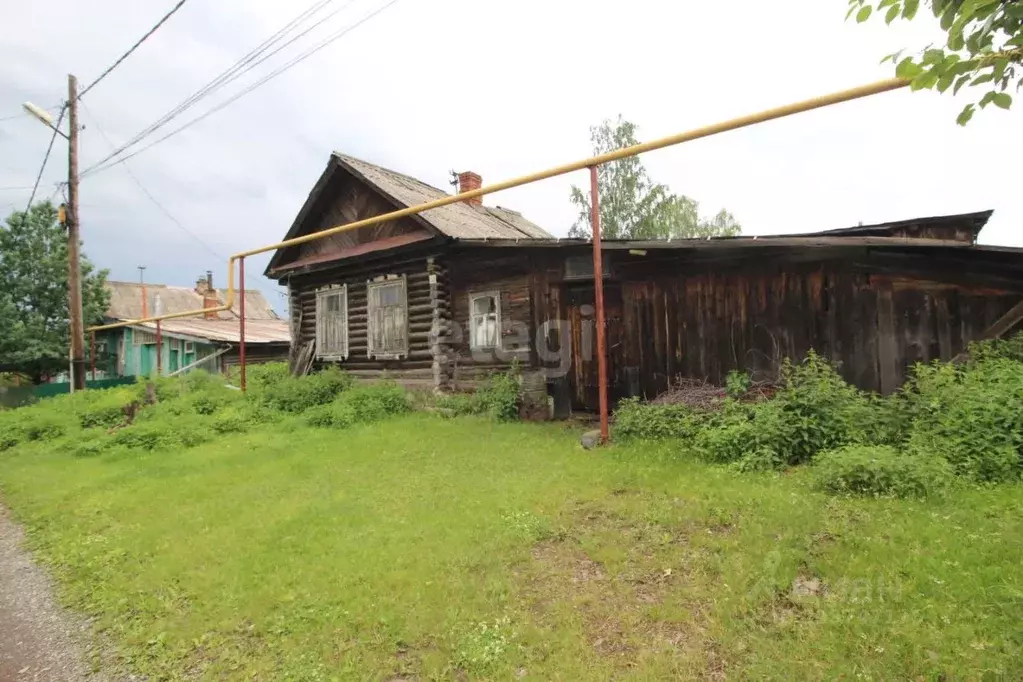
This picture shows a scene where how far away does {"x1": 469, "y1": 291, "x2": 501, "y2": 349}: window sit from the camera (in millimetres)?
11383

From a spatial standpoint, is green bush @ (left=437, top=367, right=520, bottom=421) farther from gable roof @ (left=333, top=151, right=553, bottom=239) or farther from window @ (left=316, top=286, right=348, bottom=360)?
window @ (left=316, top=286, right=348, bottom=360)

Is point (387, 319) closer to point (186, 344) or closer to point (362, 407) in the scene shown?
point (362, 407)

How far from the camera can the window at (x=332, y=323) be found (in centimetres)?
1438

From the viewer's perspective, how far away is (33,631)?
391 centimetres

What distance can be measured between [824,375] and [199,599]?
6.46 metres

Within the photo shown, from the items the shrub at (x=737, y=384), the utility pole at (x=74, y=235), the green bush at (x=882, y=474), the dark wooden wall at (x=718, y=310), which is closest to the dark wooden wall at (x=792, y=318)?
the dark wooden wall at (x=718, y=310)

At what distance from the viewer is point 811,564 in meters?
3.50

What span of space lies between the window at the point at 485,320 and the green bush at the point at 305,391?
3523 millimetres

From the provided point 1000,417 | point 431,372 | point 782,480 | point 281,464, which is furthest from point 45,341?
point 1000,417

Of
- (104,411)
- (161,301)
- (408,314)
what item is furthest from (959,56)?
(161,301)

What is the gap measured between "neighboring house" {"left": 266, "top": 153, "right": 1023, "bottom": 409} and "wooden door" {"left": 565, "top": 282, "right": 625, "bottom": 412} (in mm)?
27

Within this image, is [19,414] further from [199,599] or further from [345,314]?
[199,599]

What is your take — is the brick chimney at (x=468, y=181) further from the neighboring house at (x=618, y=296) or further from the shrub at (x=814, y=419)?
the shrub at (x=814, y=419)

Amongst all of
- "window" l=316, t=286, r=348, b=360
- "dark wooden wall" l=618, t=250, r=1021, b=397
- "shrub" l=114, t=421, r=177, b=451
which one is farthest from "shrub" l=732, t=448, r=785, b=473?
"window" l=316, t=286, r=348, b=360
